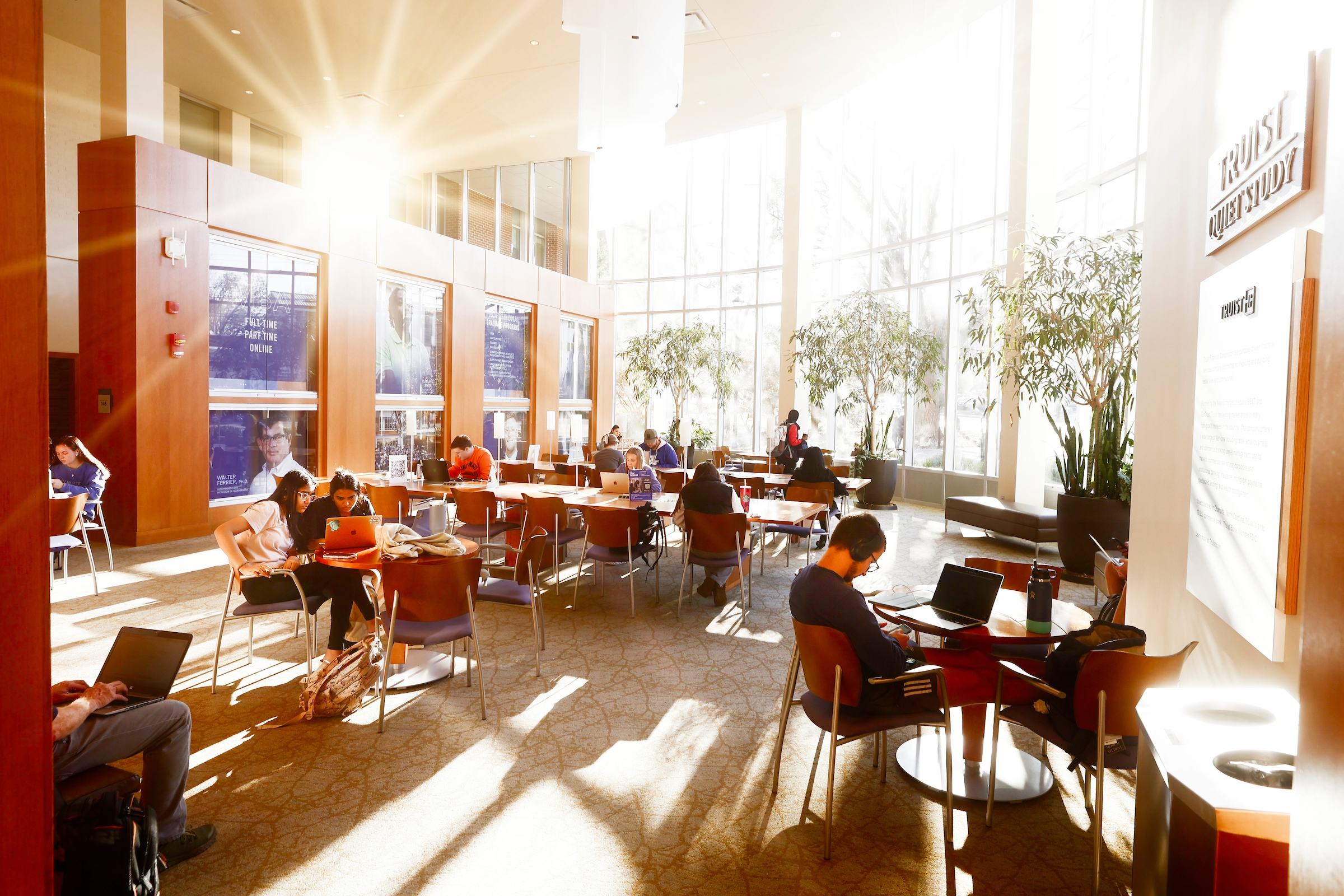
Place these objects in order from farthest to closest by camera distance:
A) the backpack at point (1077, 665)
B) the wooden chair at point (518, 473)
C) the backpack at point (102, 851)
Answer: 1. the wooden chair at point (518, 473)
2. the backpack at point (1077, 665)
3. the backpack at point (102, 851)

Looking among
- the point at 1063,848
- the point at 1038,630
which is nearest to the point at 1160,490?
the point at 1038,630

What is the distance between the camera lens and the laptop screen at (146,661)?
2.62 meters

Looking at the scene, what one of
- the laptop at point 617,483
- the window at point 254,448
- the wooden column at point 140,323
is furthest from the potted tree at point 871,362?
the wooden column at point 140,323

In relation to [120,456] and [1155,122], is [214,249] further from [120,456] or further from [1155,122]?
[1155,122]

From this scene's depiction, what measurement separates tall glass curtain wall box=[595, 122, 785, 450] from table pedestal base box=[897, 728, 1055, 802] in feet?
35.4

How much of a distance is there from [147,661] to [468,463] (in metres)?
5.13

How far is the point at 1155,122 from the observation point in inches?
149

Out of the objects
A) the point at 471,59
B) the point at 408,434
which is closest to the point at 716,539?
the point at 408,434

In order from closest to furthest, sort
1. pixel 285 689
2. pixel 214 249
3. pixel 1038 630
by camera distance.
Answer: pixel 1038 630
pixel 285 689
pixel 214 249

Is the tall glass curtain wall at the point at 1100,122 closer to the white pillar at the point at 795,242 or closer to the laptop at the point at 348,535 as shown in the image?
the white pillar at the point at 795,242

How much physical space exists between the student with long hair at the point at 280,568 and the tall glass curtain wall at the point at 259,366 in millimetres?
4447

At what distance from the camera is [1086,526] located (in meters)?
6.87

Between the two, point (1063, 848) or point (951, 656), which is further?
point (951, 656)

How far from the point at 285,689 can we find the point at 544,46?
8830 mm
